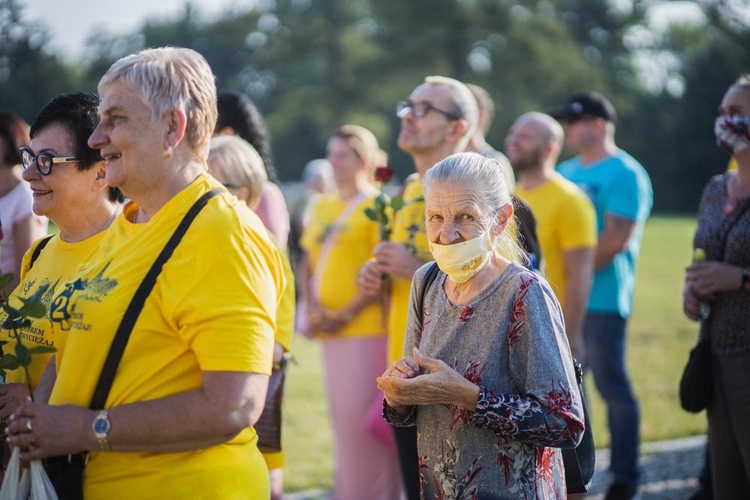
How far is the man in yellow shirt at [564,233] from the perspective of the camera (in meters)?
5.06

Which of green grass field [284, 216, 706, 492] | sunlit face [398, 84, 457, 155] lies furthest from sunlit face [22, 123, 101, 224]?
sunlit face [398, 84, 457, 155]

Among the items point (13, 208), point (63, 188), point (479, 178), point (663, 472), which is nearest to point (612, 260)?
point (663, 472)

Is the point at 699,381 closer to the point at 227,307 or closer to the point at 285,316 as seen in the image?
the point at 285,316

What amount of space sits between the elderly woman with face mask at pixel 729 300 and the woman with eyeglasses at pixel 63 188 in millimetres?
2765

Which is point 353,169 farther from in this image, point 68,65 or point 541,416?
point 68,65

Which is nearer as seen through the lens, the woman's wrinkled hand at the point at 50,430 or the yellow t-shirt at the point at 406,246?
the woman's wrinkled hand at the point at 50,430

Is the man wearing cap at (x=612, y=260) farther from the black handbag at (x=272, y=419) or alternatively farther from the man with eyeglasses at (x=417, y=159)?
the black handbag at (x=272, y=419)

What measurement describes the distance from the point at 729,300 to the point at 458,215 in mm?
1975

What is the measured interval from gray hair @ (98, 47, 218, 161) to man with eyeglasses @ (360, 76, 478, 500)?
1.80m

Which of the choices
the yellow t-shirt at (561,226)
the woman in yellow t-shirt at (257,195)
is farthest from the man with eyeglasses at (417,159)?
the yellow t-shirt at (561,226)

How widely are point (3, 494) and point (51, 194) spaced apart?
1.14 metres

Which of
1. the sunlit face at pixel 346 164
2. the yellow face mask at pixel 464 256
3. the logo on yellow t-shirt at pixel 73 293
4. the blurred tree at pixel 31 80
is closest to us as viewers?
the logo on yellow t-shirt at pixel 73 293

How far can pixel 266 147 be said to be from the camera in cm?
505

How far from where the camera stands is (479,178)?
254 centimetres
